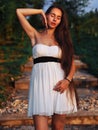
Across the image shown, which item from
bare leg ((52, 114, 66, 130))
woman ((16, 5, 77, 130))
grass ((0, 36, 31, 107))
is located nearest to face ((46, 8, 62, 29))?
woman ((16, 5, 77, 130))

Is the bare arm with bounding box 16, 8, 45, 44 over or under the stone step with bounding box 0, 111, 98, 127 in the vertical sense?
over

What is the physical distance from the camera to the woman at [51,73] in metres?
3.94

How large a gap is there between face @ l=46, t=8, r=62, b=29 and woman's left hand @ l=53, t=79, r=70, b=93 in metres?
0.57

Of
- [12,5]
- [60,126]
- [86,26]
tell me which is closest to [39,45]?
[60,126]

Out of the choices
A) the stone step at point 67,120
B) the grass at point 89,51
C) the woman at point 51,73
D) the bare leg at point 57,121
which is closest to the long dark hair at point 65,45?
the woman at point 51,73

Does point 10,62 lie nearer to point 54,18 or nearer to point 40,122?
point 54,18

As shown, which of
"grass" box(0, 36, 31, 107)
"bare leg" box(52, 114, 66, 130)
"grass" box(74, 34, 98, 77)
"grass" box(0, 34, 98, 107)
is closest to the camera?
"bare leg" box(52, 114, 66, 130)

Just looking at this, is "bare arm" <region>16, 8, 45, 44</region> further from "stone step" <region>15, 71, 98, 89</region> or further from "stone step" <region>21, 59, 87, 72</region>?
"stone step" <region>21, 59, 87, 72</region>

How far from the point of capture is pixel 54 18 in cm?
411

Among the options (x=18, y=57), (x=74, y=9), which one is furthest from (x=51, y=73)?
(x=74, y=9)

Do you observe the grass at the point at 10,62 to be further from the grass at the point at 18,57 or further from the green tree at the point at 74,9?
the green tree at the point at 74,9

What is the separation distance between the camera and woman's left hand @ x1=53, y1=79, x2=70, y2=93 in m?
3.94

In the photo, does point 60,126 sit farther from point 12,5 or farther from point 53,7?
point 12,5

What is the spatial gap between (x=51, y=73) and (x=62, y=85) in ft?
0.52
